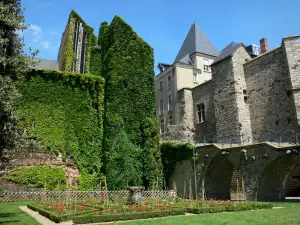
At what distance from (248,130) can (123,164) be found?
10526 mm

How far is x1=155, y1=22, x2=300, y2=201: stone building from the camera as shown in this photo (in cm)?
1550

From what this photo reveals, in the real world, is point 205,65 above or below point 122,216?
above

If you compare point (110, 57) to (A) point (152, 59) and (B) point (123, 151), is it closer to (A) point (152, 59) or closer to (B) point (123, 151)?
(A) point (152, 59)

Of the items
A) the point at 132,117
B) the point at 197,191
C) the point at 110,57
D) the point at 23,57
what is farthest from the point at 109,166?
the point at 23,57

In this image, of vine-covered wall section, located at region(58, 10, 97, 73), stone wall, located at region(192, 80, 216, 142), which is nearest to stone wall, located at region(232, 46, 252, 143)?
stone wall, located at region(192, 80, 216, 142)

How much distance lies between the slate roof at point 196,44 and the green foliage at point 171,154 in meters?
16.6

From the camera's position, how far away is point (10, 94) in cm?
877

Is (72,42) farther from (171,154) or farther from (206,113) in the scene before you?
(171,154)

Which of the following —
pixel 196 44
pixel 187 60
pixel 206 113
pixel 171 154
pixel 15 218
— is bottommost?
pixel 15 218

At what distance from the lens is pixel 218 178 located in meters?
19.7

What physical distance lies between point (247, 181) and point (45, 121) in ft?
43.5

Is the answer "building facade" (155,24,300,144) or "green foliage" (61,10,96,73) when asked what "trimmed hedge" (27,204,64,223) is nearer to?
"building facade" (155,24,300,144)

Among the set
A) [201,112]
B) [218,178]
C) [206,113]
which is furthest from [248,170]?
[201,112]

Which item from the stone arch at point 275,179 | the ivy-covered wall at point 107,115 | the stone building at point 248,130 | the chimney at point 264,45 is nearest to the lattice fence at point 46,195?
the ivy-covered wall at point 107,115
